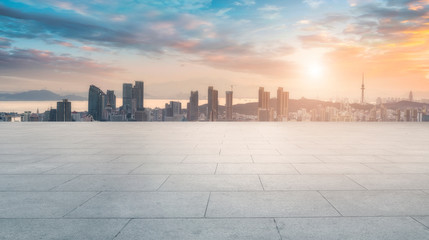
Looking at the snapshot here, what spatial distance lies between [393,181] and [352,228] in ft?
11.8

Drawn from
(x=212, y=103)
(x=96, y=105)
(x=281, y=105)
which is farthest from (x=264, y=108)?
(x=96, y=105)

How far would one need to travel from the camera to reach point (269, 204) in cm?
571

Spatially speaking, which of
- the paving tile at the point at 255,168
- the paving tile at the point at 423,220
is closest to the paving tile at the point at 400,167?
the paving tile at the point at 255,168

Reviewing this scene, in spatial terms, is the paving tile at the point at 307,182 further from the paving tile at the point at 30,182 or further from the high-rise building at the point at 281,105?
the high-rise building at the point at 281,105

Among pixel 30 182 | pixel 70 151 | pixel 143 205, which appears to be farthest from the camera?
pixel 70 151

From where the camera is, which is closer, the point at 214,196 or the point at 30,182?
the point at 214,196

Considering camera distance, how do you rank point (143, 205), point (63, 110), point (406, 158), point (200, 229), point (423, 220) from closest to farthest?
point (200, 229) → point (423, 220) → point (143, 205) → point (406, 158) → point (63, 110)

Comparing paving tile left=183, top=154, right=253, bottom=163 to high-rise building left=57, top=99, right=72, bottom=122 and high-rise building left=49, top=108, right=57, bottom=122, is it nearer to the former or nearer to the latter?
high-rise building left=57, top=99, right=72, bottom=122

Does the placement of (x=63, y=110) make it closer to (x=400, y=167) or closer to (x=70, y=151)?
(x=70, y=151)

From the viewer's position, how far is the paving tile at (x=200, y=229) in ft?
14.2

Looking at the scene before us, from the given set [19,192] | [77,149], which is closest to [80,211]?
[19,192]

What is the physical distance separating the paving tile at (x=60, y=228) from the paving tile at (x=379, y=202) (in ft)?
12.3

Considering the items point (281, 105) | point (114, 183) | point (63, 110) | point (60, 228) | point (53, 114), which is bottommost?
point (60, 228)

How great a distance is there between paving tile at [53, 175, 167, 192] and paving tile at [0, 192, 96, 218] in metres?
0.44
